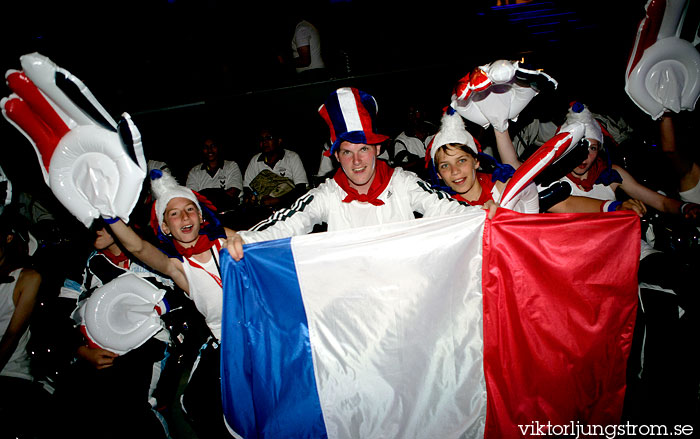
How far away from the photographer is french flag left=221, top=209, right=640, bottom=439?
6.91ft

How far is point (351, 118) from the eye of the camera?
278 centimetres

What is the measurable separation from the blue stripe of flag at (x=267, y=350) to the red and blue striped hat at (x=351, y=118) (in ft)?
3.65

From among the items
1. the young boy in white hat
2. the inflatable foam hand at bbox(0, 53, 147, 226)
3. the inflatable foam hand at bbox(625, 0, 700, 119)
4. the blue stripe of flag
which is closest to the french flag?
the blue stripe of flag

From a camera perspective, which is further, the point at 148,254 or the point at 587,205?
the point at 587,205

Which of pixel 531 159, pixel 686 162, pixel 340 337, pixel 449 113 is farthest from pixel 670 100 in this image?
pixel 340 337

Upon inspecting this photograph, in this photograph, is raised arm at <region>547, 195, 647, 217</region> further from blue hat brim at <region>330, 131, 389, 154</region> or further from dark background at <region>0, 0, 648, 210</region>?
dark background at <region>0, 0, 648, 210</region>

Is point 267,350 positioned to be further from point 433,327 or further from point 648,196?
point 648,196

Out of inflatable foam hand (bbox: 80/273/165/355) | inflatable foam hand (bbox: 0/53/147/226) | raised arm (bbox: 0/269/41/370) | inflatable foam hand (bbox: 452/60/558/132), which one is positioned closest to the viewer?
inflatable foam hand (bbox: 0/53/147/226)

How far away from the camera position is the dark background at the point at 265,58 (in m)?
7.16

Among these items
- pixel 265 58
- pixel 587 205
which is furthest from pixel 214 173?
pixel 587 205

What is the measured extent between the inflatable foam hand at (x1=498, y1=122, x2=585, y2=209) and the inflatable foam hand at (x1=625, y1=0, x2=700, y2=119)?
3.51 ft

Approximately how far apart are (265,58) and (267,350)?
24.1 ft

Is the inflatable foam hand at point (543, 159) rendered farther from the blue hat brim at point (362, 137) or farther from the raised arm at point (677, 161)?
the raised arm at point (677, 161)

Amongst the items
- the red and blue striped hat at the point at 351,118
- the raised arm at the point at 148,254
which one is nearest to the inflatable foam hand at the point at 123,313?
the raised arm at the point at 148,254
